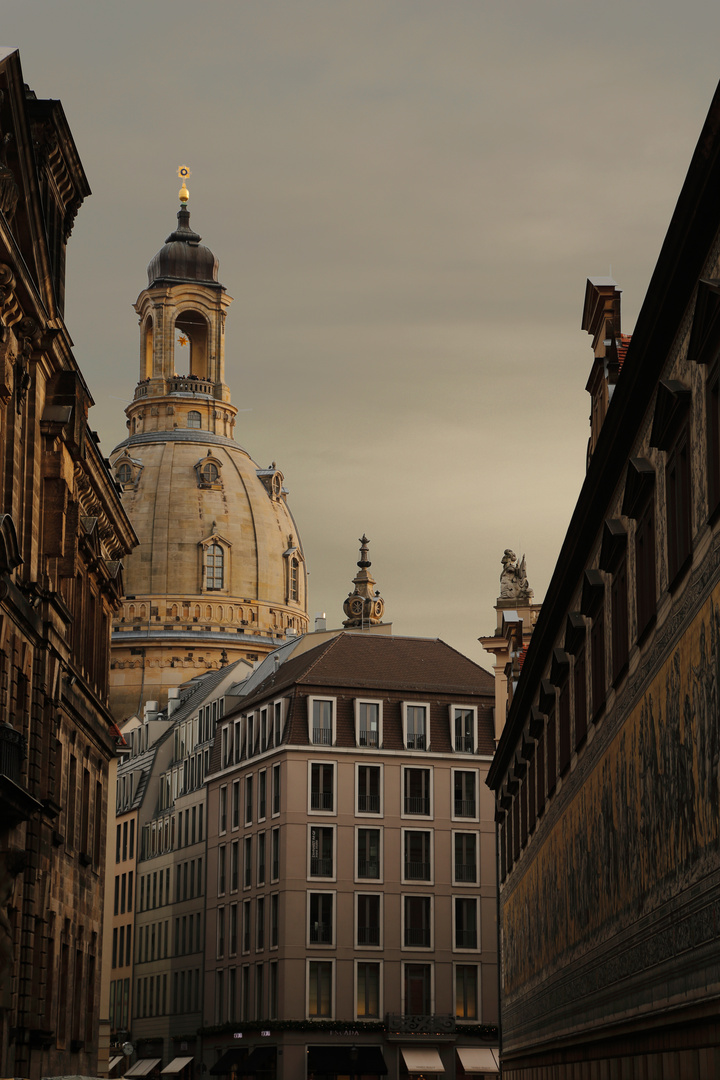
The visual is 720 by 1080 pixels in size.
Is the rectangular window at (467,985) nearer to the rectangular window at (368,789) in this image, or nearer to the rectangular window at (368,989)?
the rectangular window at (368,989)

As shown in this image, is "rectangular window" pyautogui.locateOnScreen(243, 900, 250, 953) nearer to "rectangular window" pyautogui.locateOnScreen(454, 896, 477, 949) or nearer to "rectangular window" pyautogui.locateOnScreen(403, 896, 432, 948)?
"rectangular window" pyautogui.locateOnScreen(403, 896, 432, 948)

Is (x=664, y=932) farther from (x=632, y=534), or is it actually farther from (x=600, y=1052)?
(x=600, y=1052)

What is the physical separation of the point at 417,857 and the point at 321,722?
787 centimetres

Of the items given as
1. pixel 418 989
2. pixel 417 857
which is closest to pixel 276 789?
pixel 417 857

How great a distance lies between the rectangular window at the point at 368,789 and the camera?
292 ft

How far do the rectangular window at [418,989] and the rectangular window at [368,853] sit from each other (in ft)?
15.0

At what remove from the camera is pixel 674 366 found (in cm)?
2034

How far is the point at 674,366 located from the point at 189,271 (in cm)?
16330

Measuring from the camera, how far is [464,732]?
302 ft

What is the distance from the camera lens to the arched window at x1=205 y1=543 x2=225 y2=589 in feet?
532

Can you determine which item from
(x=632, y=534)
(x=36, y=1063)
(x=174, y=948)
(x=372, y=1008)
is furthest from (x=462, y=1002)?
(x=632, y=534)

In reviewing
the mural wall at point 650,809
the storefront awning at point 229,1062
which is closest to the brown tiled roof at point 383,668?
the storefront awning at point 229,1062

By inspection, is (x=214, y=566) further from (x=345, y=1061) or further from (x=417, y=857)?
(x=345, y=1061)

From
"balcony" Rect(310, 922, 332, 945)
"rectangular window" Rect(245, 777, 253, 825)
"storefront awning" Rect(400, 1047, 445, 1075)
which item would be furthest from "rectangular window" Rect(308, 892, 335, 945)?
"rectangular window" Rect(245, 777, 253, 825)
